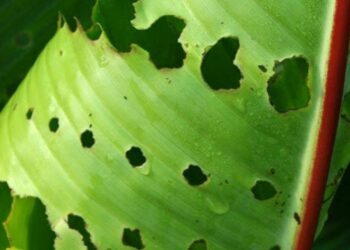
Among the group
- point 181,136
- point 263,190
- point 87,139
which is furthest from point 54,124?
point 263,190

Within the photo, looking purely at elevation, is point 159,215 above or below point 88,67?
below

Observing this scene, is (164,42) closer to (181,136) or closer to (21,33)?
(181,136)

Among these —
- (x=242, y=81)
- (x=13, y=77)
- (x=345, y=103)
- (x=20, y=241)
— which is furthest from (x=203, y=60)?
(x=13, y=77)

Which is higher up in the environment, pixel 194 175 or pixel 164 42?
pixel 164 42

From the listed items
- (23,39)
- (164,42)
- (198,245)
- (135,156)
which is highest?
(23,39)

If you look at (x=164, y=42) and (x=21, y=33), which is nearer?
(x=164, y=42)

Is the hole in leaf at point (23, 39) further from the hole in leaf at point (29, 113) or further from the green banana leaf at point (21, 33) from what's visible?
the hole in leaf at point (29, 113)

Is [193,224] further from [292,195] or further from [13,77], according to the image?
[13,77]
